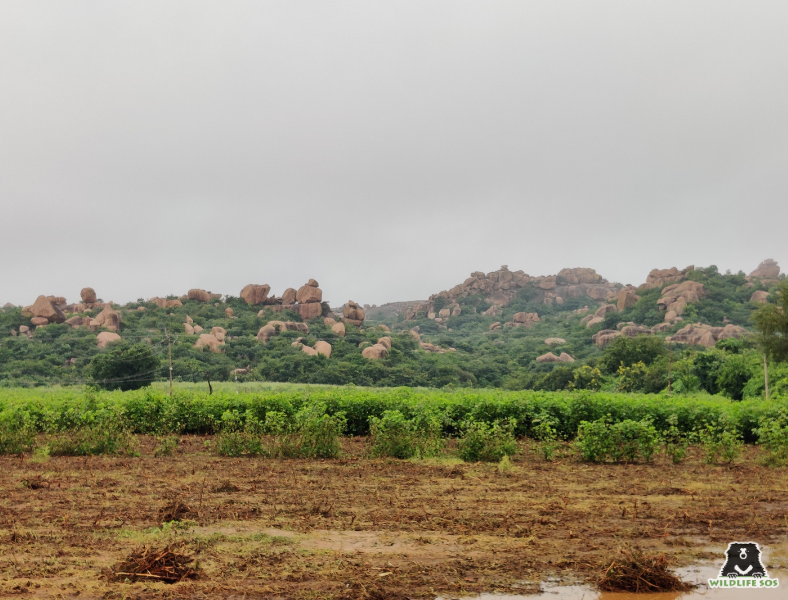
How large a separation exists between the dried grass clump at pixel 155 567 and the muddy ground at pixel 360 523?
7 cm

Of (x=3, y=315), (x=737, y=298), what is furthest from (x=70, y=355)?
(x=737, y=298)

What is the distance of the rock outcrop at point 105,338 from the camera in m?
56.7

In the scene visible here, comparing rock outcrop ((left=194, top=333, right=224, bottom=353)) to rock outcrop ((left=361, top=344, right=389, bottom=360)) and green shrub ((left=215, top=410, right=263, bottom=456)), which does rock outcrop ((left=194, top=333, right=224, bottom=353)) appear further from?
green shrub ((left=215, top=410, right=263, bottom=456))

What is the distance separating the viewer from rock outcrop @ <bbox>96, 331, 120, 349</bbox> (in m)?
56.7

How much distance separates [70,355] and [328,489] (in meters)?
51.2

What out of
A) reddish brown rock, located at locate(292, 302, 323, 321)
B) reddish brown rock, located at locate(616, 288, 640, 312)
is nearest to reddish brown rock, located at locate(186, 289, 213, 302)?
reddish brown rock, located at locate(292, 302, 323, 321)

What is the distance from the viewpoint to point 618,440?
1172 centimetres

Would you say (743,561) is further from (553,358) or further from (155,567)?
(553,358)

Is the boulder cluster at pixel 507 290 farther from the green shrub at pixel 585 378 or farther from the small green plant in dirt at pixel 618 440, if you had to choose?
the small green plant in dirt at pixel 618 440

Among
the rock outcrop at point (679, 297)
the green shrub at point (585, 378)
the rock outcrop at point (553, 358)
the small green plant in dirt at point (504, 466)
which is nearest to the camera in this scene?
the small green plant in dirt at point (504, 466)

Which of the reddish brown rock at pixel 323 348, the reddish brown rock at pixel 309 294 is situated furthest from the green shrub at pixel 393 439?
the reddish brown rock at pixel 309 294

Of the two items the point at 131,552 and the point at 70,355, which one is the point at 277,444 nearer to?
the point at 131,552

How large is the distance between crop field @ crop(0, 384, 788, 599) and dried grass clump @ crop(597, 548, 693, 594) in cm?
23

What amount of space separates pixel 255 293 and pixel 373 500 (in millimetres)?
68506
